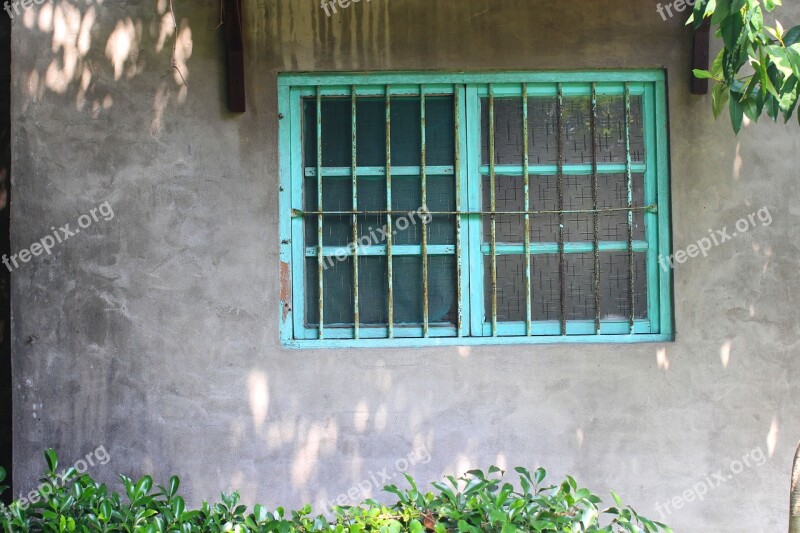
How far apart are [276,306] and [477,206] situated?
3.70 feet

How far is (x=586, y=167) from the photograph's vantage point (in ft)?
12.3

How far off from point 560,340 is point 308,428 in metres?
1.34

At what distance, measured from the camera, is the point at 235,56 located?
11.9 ft

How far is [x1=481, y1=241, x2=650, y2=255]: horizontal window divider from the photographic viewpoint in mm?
3742

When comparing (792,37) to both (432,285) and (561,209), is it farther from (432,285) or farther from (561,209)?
(432,285)

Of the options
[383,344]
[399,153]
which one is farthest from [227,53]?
[383,344]

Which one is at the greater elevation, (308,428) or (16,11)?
(16,11)

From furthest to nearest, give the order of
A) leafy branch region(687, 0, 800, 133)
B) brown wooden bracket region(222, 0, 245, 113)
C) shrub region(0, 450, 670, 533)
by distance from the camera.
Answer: brown wooden bracket region(222, 0, 245, 113) → shrub region(0, 450, 670, 533) → leafy branch region(687, 0, 800, 133)

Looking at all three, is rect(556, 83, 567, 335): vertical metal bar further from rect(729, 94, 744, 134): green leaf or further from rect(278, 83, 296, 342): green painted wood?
rect(278, 83, 296, 342): green painted wood

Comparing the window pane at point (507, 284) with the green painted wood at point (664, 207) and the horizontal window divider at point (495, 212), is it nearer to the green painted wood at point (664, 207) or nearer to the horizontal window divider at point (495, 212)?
the horizontal window divider at point (495, 212)

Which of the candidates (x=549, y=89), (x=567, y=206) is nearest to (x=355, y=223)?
(x=567, y=206)

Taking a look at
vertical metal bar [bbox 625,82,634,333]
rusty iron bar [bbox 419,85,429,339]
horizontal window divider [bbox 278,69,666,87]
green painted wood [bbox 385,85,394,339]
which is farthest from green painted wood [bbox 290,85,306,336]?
vertical metal bar [bbox 625,82,634,333]

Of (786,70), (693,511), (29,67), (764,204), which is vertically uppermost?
(29,67)

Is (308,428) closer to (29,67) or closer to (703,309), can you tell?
(703,309)
